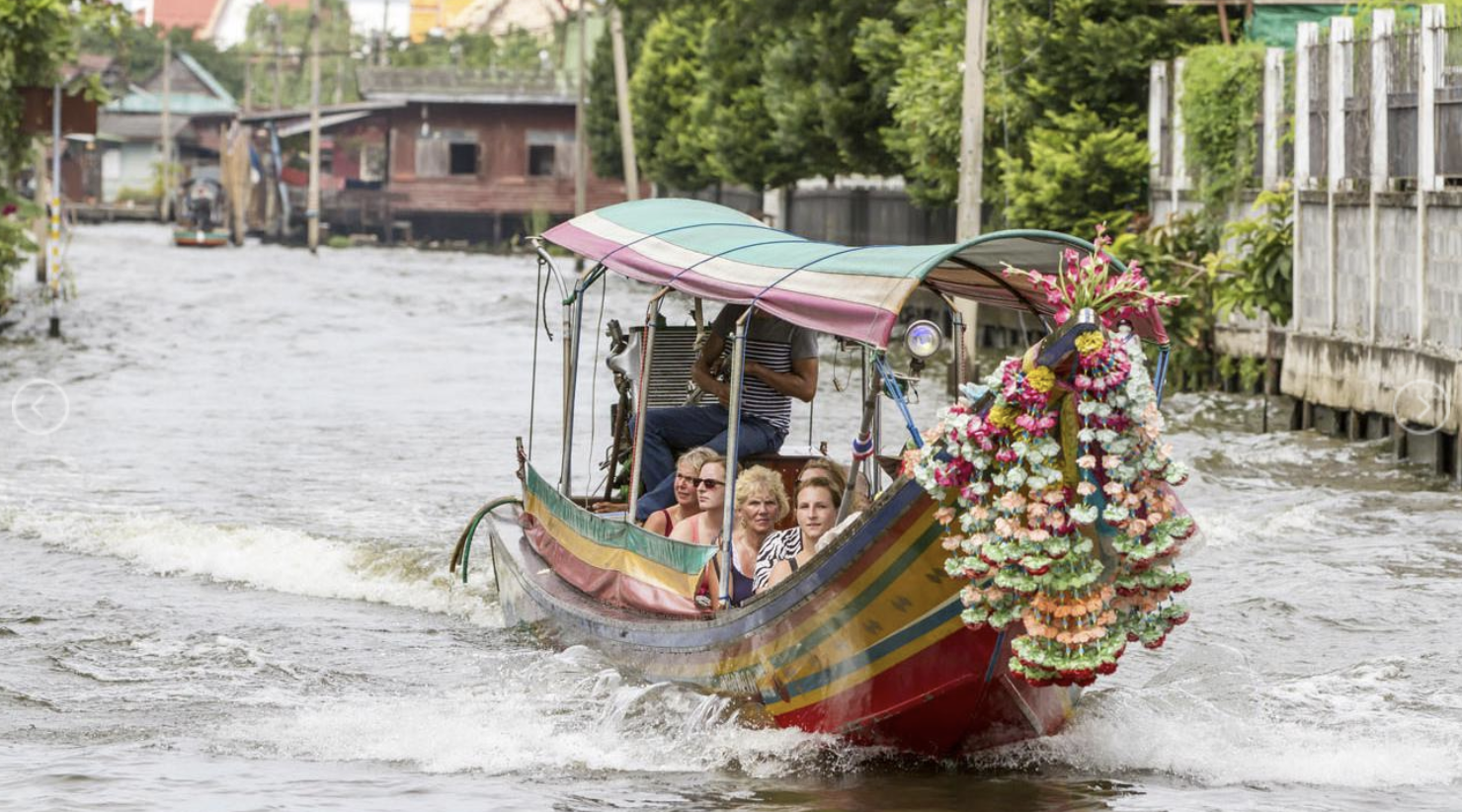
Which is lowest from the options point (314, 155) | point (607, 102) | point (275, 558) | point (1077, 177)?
point (275, 558)

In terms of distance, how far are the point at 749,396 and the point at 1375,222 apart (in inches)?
365

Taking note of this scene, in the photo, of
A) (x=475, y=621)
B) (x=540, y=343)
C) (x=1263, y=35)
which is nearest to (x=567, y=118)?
(x=540, y=343)

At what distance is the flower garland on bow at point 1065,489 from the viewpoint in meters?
7.62

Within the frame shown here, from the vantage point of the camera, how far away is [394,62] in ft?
283

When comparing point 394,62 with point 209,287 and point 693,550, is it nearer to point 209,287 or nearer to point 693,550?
point 209,287

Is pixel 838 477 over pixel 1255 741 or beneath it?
over

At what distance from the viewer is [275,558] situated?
1512 centimetres

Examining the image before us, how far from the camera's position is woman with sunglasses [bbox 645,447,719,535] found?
10.3 meters

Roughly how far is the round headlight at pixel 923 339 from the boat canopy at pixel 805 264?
0.26m

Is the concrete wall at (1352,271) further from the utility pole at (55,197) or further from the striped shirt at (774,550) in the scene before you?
the utility pole at (55,197)

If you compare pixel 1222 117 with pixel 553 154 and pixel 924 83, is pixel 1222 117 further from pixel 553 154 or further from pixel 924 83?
pixel 553 154

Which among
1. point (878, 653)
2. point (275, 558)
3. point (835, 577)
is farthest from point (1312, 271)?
point (835, 577)

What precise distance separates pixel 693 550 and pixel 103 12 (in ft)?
70.9

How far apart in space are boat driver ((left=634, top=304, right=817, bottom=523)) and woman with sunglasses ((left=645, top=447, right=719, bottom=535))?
34 centimetres
